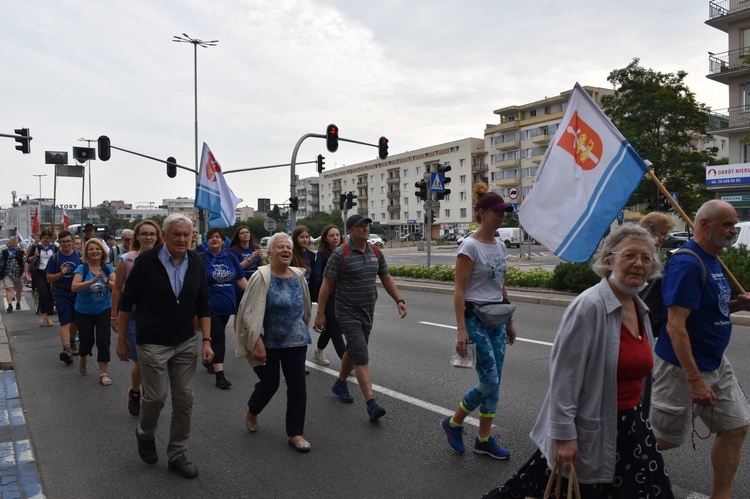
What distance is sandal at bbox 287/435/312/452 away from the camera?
475 cm

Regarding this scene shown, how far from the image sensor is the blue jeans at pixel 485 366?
4285mm

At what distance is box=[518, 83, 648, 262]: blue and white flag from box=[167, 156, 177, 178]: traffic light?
26.2m

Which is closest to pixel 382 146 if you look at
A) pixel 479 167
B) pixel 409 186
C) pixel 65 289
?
pixel 65 289

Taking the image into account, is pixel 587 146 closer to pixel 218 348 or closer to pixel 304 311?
pixel 304 311

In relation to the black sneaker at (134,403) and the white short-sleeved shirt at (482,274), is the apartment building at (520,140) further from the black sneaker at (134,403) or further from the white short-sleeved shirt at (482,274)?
the white short-sleeved shirt at (482,274)

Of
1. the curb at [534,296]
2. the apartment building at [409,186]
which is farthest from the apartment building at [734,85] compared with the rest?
the apartment building at [409,186]

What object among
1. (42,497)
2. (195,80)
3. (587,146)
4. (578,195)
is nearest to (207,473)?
(42,497)

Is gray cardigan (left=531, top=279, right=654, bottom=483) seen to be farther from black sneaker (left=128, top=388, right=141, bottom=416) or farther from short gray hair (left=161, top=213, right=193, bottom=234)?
black sneaker (left=128, top=388, right=141, bottom=416)

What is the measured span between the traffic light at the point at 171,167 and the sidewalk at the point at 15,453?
22220mm

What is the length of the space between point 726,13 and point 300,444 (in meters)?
40.7

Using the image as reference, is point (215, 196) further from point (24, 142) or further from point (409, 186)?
point (409, 186)

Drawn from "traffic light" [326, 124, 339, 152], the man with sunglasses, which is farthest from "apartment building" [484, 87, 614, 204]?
the man with sunglasses

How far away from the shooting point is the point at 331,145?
77.3 feet

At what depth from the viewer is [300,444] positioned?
4770mm
